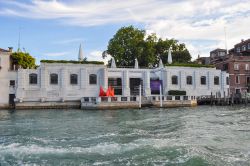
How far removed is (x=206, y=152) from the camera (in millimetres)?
13781

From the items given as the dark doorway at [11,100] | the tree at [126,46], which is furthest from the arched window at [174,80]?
the dark doorway at [11,100]

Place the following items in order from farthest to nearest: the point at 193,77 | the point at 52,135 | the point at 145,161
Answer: the point at 193,77
the point at 52,135
the point at 145,161

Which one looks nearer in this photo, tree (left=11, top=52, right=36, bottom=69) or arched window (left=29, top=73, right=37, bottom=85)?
arched window (left=29, top=73, right=37, bottom=85)

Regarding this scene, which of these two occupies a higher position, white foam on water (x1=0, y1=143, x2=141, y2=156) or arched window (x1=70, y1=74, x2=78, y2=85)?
arched window (x1=70, y1=74, x2=78, y2=85)

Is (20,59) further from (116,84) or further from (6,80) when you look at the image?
(116,84)

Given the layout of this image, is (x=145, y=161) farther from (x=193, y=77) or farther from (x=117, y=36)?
(x=117, y=36)

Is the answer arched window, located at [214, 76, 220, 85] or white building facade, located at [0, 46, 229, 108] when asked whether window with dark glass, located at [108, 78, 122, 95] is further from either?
arched window, located at [214, 76, 220, 85]

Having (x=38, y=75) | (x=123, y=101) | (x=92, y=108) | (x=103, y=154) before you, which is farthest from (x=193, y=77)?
(x=103, y=154)

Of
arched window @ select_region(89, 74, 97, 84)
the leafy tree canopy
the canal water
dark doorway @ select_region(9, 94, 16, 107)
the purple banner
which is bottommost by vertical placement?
the canal water

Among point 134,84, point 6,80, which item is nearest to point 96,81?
point 134,84

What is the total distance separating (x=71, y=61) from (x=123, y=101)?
10427 millimetres

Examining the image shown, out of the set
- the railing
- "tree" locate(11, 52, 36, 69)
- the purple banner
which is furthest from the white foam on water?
the purple banner

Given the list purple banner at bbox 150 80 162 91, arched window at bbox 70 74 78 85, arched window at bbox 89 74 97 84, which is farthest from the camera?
purple banner at bbox 150 80 162 91

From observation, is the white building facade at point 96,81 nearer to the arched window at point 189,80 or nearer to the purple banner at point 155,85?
the arched window at point 189,80
